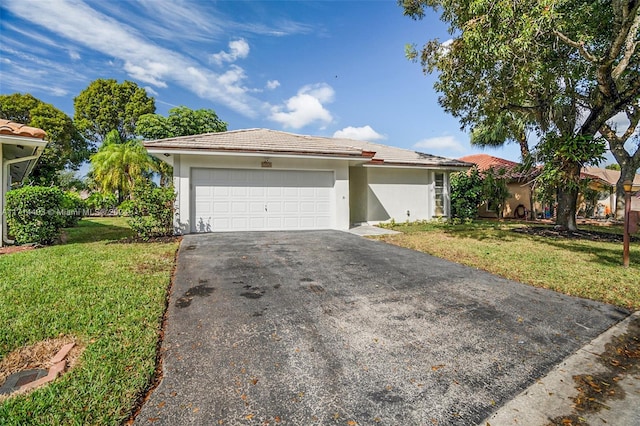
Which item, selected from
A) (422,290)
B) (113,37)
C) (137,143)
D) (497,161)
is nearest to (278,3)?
(113,37)

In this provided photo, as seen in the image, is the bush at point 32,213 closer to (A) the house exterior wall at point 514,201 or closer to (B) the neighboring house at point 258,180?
(B) the neighboring house at point 258,180

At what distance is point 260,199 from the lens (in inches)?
422

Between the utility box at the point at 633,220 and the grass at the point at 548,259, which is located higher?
the utility box at the point at 633,220

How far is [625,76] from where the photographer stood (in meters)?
10.2

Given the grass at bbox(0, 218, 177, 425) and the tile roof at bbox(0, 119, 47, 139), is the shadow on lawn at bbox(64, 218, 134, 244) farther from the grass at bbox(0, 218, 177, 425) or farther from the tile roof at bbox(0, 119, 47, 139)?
the tile roof at bbox(0, 119, 47, 139)

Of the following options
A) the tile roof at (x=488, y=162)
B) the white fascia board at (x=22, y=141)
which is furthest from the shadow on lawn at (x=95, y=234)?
the tile roof at (x=488, y=162)

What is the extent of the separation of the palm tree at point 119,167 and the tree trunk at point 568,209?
2240 cm

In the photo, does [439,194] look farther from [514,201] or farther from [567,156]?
[514,201]

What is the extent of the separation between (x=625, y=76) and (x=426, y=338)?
13.3 metres

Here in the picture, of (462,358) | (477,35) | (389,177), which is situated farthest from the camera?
(389,177)

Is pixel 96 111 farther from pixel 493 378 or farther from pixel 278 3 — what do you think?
pixel 493 378

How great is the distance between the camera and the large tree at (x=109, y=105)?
26.5 meters

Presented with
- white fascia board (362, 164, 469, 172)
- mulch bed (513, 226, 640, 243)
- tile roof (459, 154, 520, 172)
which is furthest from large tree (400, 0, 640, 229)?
tile roof (459, 154, 520, 172)

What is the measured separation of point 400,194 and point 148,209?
10.8 m
